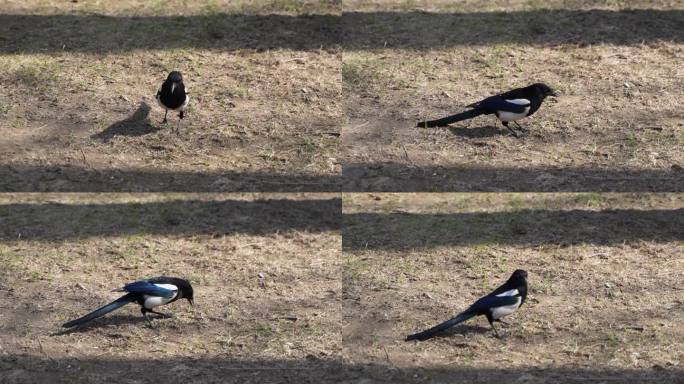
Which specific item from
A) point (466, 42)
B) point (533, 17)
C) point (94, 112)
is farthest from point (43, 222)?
point (533, 17)

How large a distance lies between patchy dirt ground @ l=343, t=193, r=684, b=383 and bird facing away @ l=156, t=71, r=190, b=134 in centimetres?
176

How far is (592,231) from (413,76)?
2365 mm

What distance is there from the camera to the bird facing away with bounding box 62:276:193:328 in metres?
9.45

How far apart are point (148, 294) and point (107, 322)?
419mm

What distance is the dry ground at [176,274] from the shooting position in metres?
8.94

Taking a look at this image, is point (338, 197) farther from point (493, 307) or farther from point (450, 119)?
point (493, 307)

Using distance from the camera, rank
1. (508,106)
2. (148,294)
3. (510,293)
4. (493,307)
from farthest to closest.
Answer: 1. (508,106)
2. (148,294)
3. (510,293)
4. (493,307)

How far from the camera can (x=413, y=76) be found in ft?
37.6

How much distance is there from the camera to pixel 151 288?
9.53 metres

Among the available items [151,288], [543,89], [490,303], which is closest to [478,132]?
Result: [543,89]

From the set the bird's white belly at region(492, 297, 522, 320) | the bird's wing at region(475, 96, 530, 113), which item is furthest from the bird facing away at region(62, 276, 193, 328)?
the bird's wing at region(475, 96, 530, 113)

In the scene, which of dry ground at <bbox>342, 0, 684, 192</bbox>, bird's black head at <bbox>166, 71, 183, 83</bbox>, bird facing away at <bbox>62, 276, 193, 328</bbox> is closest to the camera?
bird facing away at <bbox>62, 276, 193, 328</bbox>

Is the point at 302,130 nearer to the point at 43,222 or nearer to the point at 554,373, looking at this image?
the point at 43,222

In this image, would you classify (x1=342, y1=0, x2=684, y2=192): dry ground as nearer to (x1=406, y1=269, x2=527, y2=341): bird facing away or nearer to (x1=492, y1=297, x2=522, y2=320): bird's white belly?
(x1=406, y1=269, x2=527, y2=341): bird facing away
